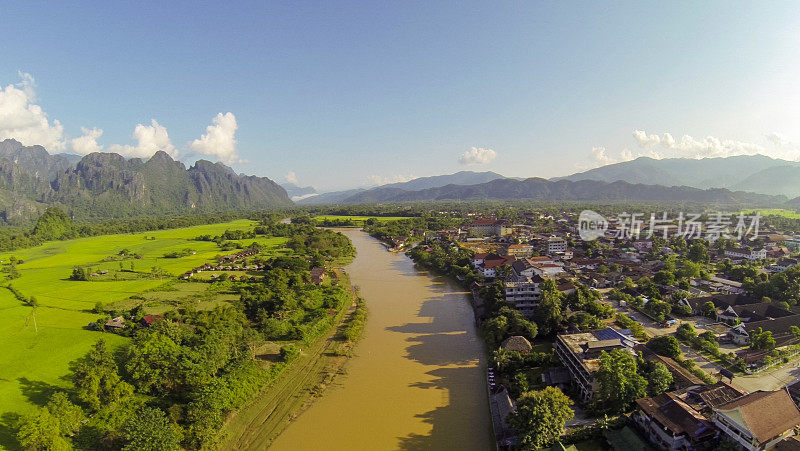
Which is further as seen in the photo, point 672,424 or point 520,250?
point 520,250

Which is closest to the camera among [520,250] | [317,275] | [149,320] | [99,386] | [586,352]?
[99,386]

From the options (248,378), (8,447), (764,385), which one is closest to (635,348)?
(764,385)

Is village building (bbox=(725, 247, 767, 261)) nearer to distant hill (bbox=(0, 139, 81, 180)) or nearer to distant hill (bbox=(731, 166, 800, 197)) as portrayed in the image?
distant hill (bbox=(731, 166, 800, 197))

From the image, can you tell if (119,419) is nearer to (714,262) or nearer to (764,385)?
(764,385)

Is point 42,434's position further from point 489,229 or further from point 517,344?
point 489,229

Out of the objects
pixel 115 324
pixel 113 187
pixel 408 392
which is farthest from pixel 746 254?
pixel 113 187
